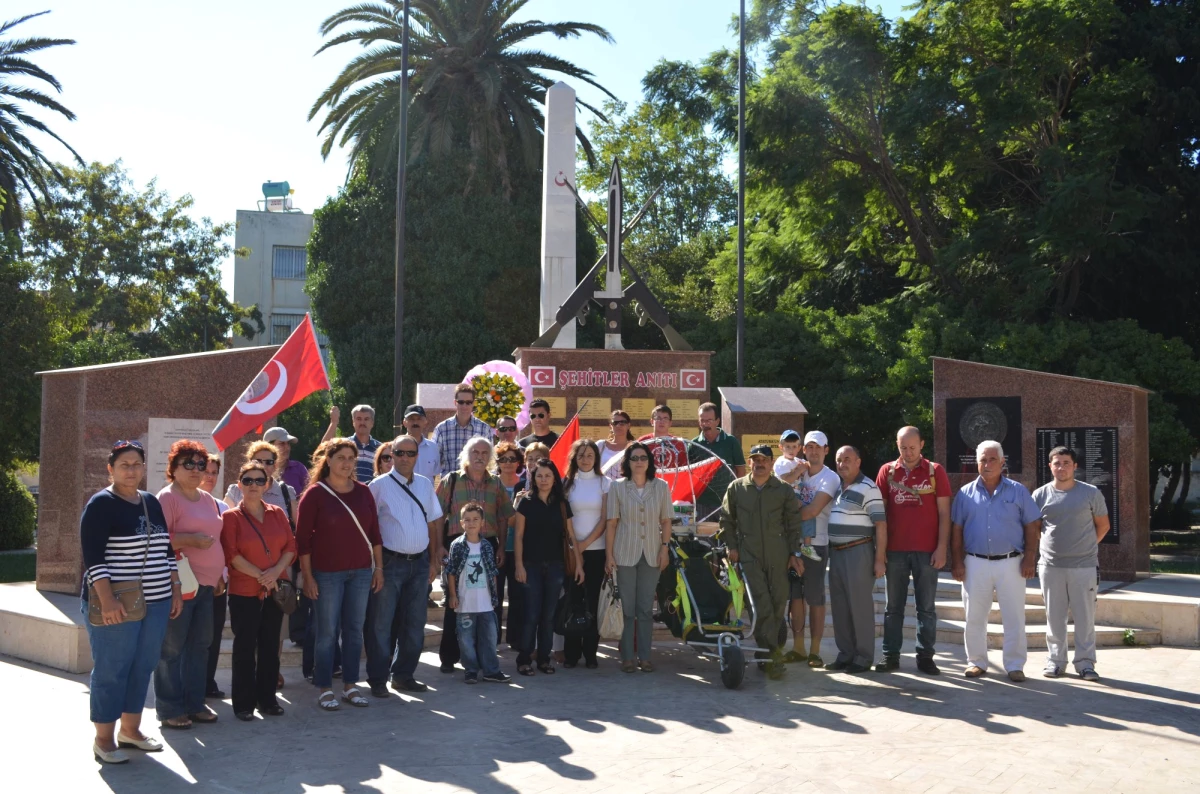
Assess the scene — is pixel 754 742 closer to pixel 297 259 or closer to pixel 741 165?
pixel 741 165

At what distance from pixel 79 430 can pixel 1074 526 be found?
930cm

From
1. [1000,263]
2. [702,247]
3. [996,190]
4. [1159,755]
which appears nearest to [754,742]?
[1159,755]

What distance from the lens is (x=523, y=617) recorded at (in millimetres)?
8758

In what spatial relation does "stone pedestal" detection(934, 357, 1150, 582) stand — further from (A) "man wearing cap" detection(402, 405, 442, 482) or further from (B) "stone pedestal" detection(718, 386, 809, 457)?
(A) "man wearing cap" detection(402, 405, 442, 482)

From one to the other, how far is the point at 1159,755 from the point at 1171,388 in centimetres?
1610

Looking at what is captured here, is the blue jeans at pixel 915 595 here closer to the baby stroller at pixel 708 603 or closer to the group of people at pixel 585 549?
the group of people at pixel 585 549

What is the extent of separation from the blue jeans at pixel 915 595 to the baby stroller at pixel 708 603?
3.85 feet

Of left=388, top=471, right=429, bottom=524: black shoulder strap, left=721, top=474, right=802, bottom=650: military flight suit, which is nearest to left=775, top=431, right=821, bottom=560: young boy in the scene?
left=721, top=474, right=802, bottom=650: military flight suit

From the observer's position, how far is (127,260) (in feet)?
122

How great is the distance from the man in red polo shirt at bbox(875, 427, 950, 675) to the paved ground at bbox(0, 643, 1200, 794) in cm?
27

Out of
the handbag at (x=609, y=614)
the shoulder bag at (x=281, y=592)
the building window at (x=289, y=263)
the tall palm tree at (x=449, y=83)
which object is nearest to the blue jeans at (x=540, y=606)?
the handbag at (x=609, y=614)

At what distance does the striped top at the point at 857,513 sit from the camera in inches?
346

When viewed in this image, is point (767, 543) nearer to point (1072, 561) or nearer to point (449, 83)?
point (1072, 561)

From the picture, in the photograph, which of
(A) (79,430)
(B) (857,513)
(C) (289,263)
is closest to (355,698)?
(B) (857,513)
